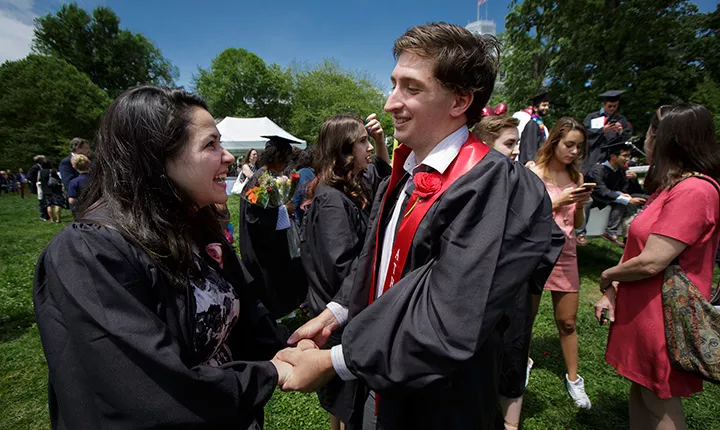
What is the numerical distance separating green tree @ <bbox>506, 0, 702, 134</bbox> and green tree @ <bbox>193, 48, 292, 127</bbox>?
32055mm

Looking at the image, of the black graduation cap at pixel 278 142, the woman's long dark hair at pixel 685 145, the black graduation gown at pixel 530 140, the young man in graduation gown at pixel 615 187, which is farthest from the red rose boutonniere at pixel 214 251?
the young man in graduation gown at pixel 615 187

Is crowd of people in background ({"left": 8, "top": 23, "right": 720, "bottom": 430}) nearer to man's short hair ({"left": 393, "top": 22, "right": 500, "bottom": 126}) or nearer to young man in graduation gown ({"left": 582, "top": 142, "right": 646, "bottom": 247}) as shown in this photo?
man's short hair ({"left": 393, "top": 22, "right": 500, "bottom": 126})

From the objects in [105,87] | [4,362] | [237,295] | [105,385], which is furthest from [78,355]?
[105,87]

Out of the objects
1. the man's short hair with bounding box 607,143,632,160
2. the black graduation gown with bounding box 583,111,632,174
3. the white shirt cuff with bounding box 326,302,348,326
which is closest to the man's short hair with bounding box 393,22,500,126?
the white shirt cuff with bounding box 326,302,348,326

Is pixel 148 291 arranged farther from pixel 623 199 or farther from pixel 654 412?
pixel 623 199

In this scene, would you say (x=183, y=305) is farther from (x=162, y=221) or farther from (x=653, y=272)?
(x=653, y=272)

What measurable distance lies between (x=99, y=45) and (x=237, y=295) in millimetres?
50568

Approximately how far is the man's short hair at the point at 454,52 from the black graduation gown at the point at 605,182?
530 cm

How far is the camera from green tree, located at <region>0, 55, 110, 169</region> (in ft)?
102

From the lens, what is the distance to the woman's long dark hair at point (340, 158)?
2.91 metres

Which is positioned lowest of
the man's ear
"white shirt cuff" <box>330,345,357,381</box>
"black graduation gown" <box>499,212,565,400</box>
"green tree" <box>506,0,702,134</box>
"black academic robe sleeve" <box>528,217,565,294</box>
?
"black graduation gown" <box>499,212,565,400</box>

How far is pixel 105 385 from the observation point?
1.09 metres

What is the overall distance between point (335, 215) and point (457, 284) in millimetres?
1646

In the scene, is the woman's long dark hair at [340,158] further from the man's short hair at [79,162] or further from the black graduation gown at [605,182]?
the man's short hair at [79,162]
